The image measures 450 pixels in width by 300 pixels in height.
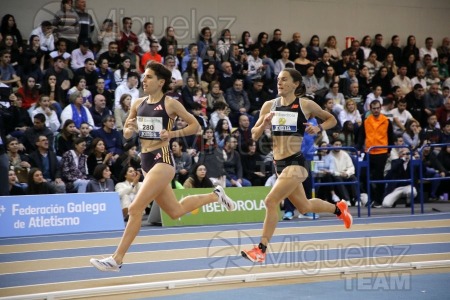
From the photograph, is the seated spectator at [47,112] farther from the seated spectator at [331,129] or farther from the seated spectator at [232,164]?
the seated spectator at [331,129]

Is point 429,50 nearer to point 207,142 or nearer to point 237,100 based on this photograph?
point 237,100

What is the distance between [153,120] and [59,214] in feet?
17.9

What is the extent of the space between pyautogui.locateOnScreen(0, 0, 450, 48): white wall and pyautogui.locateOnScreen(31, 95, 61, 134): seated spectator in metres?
3.43

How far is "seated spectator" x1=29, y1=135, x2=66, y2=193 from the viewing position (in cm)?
1464

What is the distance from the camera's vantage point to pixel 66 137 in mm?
15352

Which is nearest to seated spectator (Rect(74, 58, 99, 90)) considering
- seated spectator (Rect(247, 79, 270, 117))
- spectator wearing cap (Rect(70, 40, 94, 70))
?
spectator wearing cap (Rect(70, 40, 94, 70))

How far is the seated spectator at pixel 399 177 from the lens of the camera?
1747 cm

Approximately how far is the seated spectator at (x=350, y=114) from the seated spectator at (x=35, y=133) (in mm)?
7192

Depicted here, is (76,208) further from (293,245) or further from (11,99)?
(293,245)

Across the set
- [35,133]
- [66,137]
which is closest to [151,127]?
[35,133]

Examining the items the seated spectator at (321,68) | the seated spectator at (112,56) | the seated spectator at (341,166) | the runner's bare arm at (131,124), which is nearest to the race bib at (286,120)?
the runner's bare arm at (131,124)

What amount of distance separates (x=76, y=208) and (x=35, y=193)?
38.3 inches

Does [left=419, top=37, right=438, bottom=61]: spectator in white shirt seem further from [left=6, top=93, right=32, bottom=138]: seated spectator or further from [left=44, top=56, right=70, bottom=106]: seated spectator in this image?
[left=6, top=93, right=32, bottom=138]: seated spectator

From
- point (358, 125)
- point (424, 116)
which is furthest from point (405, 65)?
point (358, 125)
